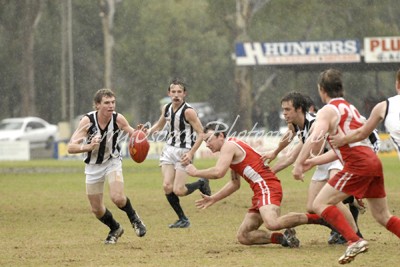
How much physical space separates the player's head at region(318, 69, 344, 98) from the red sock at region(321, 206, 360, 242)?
3.64ft

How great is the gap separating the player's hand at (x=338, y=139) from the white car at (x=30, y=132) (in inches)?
1500

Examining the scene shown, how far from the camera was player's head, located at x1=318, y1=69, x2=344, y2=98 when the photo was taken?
32.2 ft

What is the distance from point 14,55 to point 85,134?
154 feet

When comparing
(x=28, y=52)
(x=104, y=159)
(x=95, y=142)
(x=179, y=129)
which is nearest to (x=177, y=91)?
(x=179, y=129)

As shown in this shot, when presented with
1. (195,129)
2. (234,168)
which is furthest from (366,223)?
(234,168)

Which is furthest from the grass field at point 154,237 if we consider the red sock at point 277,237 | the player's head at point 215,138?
the player's head at point 215,138

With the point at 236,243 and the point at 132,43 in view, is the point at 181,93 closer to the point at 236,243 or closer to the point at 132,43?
the point at 236,243

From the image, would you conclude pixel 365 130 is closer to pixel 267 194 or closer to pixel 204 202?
pixel 267 194

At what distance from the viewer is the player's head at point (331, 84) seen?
9.82m

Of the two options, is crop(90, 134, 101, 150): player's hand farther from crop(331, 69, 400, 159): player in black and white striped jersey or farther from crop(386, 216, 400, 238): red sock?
crop(386, 216, 400, 238): red sock

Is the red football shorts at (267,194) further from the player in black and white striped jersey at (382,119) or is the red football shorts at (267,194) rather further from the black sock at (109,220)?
the black sock at (109,220)

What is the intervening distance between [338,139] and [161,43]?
50.9 meters

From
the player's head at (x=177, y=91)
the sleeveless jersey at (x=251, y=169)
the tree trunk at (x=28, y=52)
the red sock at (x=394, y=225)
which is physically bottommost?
the tree trunk at (x=28, y=52)

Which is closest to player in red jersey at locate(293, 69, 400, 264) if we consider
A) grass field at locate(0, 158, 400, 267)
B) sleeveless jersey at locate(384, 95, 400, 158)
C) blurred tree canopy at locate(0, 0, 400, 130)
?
sleeveless jersey at locate(384, 95, 400, 158)
